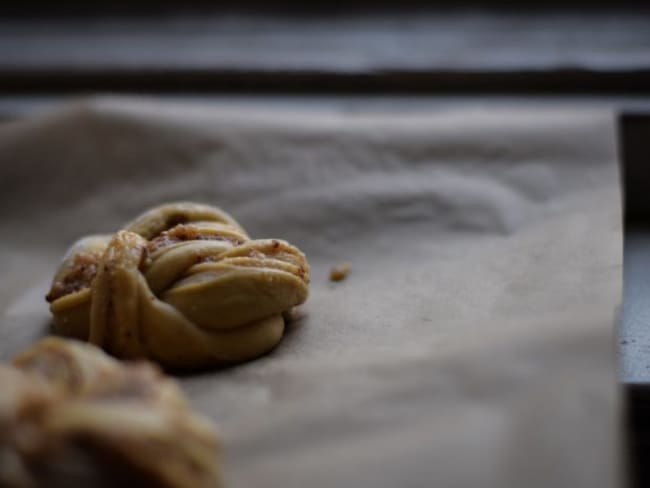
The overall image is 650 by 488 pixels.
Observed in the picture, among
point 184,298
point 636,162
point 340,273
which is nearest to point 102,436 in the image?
point 184,298

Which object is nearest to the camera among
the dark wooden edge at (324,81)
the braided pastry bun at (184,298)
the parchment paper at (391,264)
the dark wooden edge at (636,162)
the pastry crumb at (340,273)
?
the parchment paper at (391,264)

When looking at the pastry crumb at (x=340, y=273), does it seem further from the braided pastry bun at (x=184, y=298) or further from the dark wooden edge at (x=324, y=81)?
the dark wooden edge at (x=324, y=81)

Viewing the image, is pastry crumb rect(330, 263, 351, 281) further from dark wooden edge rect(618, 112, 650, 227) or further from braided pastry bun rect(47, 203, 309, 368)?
dark wooden edge rect(618, 112, 650, 227)

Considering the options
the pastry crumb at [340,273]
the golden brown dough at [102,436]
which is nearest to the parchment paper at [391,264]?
the pastry crumb at [340,273]

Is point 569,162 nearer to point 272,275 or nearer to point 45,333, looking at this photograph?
point 272,275

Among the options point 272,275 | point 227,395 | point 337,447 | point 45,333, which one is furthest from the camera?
point 45,333

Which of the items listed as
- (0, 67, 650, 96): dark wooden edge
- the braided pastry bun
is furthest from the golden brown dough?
(0, 67, 650, 96): dark wooden edge

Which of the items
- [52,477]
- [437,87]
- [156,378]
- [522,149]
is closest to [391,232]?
[522,149]
